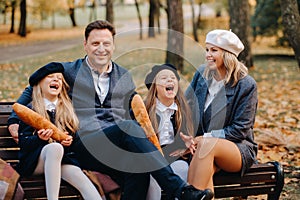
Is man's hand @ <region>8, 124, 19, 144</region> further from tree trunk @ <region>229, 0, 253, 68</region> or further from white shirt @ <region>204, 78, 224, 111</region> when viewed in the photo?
tree trunk @ <region>229, 0, 253, 68</region>

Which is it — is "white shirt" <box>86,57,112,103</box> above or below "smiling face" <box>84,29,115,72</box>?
below

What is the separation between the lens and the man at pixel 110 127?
12.2 ft

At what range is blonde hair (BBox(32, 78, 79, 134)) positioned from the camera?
13.0ft

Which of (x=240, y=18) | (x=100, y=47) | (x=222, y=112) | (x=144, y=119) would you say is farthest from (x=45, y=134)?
(x=240, y=18)

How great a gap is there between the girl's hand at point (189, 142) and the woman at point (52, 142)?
807 millimetres

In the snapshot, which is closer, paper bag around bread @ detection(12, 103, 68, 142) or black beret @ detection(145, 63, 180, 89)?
paper bag around bread @ detection(12, 103, 68, 142)

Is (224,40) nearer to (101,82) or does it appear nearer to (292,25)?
(101,82)

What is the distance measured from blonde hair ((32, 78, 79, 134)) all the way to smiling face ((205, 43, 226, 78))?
1.14m

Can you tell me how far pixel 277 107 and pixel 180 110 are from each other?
5472mm

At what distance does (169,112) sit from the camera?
166 inches

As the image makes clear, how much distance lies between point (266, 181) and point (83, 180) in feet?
4.62

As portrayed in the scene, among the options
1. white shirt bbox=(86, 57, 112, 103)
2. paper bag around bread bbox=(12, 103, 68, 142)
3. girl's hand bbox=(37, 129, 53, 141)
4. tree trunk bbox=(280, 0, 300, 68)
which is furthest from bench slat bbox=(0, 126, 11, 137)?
tree trunk bbox=(280, 0, 300, 68)

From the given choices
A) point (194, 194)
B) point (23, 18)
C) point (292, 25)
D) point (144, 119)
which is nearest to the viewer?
point (194, 194)

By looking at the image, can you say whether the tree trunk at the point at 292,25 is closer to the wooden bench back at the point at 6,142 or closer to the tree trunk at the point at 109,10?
the wooden bench back at the point at 6,142
